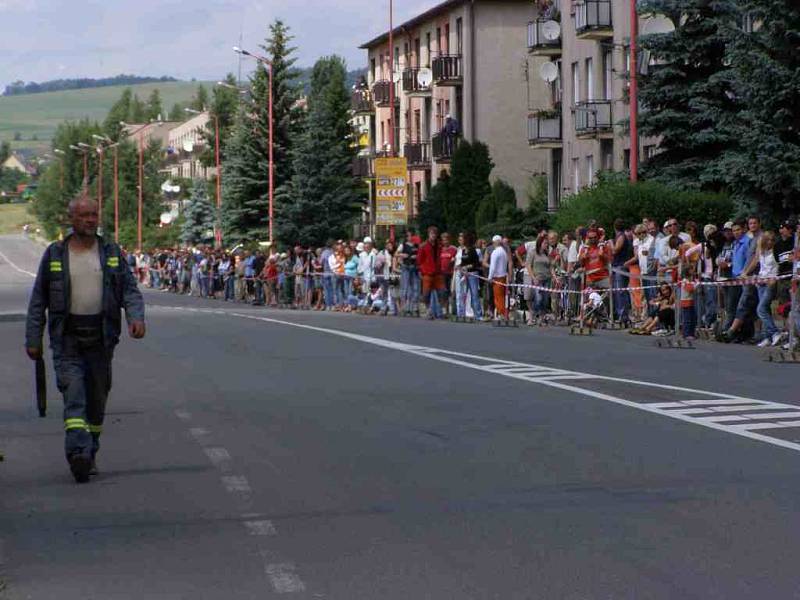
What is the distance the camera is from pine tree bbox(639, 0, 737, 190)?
4059cm

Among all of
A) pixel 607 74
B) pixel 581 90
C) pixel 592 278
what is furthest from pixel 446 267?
pixel 581 90

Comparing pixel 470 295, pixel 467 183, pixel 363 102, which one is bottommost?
pixel 470 295

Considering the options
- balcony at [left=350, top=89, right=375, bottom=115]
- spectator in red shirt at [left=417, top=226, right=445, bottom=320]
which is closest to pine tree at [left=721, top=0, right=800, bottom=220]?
spectator in red shirt at [left=417, top=226, right=445, bottom=320]

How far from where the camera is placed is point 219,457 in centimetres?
1201

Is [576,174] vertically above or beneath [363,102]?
beneath

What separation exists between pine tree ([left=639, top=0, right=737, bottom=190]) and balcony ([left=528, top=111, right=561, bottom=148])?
1799cm

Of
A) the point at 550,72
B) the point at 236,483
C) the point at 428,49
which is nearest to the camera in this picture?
the point at 236,483

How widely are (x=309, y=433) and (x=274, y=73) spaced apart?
74.9 metres

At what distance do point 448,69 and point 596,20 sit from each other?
21560 mm

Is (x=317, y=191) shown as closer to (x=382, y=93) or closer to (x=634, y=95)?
(x=382, y=93)

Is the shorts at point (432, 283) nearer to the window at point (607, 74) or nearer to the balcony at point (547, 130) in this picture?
the window at point (607, 74)

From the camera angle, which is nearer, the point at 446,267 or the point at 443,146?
the point at 446,267

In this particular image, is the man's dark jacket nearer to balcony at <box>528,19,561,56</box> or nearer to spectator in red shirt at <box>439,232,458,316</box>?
spectator in red shirt at <box>439,232,458,316</box>

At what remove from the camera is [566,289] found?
102 feet
